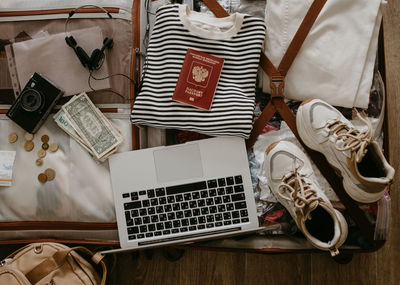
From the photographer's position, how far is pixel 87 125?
1.00 metres

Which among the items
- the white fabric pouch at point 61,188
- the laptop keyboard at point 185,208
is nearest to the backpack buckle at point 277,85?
the laptop keyboard at point 185,208

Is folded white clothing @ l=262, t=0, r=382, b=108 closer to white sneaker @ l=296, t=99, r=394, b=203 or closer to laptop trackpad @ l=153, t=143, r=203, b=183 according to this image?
white sneaker @ l=296, t=99, r=394, b=203

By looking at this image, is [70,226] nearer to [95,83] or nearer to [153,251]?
[153,251]

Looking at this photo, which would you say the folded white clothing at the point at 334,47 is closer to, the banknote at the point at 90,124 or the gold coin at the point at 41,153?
the banknote at the point at 90,124

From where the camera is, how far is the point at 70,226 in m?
1.00

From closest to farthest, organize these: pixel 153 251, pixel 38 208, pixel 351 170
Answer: pixel 351 170
pixel 38 208
pixel 153 251

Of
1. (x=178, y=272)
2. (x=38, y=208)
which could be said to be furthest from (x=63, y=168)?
(x=178, y=272)

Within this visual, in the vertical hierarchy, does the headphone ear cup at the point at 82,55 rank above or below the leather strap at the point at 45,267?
above

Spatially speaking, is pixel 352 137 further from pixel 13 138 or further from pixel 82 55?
pixel 13 138

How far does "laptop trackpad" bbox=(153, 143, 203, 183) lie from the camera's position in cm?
99

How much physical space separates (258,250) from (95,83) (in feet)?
2.43

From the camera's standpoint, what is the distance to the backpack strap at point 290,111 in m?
0.95

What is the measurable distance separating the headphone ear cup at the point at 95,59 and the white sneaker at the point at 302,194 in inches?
23.8

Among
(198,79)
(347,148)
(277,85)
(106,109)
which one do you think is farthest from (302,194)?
(106,109)
